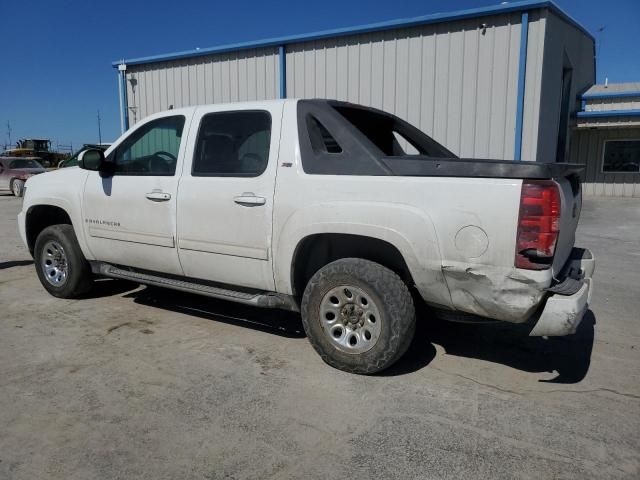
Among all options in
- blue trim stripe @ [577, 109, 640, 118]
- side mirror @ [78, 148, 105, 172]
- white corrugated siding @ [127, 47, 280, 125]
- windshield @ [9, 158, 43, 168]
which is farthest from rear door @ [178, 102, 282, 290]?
windshield @ [9, 158, 43, 168]

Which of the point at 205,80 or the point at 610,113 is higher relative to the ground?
the point at 205,80

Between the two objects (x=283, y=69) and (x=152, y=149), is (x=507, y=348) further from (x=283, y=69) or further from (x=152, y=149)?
(x=283, y=69)

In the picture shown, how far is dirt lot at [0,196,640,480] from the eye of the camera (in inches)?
106

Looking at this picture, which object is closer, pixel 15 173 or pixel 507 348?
pixel 507 348

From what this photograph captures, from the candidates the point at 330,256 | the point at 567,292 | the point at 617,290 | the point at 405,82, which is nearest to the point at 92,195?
the point at 330,256

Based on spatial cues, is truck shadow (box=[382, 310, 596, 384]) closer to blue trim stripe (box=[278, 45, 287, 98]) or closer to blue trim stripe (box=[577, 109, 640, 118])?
blue trim stripe (box=[278, 45, 287, 98])

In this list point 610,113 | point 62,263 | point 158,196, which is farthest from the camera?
point 610,113

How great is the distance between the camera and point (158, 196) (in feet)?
15.0

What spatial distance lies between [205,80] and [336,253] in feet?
32.1

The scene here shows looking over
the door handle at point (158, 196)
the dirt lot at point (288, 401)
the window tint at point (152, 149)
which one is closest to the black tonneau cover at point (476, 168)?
the dirt lot at point (288, 401)

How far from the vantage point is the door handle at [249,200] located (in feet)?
13.1

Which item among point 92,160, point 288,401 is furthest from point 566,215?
point 92,160

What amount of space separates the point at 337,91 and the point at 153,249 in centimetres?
727

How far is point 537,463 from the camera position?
2.69 meters
